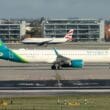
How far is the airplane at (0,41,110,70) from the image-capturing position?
232 ft

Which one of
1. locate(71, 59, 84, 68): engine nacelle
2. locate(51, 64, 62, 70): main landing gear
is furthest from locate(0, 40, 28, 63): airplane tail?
locate(71, 59, 84, 68): engine nacelle

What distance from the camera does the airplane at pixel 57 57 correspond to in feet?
232

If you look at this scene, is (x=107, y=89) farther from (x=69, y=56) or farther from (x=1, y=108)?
(x=69, y=56)

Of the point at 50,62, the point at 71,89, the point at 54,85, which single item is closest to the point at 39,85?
the point at 54,85

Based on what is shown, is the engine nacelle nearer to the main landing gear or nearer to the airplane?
the airplane

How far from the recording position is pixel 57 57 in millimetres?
70938

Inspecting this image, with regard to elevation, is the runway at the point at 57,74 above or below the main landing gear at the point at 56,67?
below

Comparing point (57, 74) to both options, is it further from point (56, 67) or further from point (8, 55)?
point (8, 55)

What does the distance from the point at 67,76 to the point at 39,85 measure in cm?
977

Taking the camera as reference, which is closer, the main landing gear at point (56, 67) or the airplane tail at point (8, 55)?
the main landing gear at point (56, 67)

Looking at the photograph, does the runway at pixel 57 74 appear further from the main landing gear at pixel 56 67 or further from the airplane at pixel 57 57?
the airplane at pixel 57 57

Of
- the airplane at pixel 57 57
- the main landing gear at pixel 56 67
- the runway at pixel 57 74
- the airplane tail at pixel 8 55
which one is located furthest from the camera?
the airplane tail at pixel 8 55

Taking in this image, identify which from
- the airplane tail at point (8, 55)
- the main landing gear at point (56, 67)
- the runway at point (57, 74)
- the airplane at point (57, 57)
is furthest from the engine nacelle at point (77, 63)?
the airplane tail at point (8, 55)

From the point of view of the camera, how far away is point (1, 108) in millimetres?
32375
